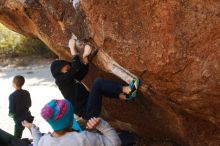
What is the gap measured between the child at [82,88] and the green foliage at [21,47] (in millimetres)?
12847

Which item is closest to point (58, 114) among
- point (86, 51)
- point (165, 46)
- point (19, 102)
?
point (165, 46)

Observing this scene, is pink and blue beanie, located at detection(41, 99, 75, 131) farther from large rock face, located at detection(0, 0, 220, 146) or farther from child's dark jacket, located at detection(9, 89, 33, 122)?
child's dark jacket, located at detection(9, 89, 33, 122)

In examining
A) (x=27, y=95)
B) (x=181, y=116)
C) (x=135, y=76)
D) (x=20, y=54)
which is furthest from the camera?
(x=20, y=54)

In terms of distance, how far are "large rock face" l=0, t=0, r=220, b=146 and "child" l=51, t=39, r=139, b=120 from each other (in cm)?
18

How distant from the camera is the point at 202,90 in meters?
4.91

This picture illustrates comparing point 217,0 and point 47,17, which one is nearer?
point 217,0

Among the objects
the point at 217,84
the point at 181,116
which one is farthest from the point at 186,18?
the point at 181,116

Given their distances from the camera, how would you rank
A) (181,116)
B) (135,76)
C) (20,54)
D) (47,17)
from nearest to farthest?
1. (135,76)
2. (181,116)
3. (47,17)
4. (20,54)

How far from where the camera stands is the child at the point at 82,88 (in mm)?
5352

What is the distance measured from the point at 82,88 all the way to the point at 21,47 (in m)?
13.7

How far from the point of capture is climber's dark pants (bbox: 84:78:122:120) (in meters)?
5.37

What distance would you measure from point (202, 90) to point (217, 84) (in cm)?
19

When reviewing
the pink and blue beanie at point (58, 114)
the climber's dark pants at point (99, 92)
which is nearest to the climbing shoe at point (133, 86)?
the climber's dark pants at point (99, 92)

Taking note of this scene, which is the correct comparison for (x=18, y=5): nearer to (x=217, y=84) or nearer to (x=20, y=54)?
(x=217, y=84)
